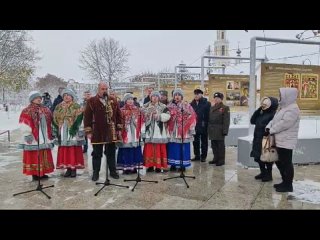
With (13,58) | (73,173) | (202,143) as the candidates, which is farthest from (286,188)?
(13,58)

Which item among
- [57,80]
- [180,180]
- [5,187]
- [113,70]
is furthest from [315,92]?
[57,80]

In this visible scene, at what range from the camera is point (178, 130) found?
7.04 m

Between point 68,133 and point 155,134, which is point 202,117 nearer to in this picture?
point 155,134

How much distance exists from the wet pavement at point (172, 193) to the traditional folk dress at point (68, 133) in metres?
0.35

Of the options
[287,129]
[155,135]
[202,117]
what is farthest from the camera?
[202,117]

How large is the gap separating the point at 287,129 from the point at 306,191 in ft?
3.85

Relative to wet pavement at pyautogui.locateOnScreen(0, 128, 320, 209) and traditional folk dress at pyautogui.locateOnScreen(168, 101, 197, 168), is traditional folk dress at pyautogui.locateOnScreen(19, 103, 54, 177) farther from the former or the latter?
traditional folk dress at pyautogui.locateOnScreen(168, 101, 197, 168)

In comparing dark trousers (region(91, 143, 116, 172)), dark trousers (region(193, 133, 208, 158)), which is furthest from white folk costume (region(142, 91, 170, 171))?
dark trousers (region(193, 133, 208, 158))

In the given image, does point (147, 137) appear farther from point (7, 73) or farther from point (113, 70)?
point (113, 70)

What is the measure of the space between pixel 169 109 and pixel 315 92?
13.2 ft

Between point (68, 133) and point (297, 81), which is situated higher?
point (297, 81)

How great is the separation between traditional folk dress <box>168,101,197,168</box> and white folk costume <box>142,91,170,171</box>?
0.50 feet

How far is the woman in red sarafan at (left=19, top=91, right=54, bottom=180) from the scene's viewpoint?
20.2ft

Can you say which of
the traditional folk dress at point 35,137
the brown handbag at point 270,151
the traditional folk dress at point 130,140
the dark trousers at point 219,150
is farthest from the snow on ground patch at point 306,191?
the traditional folk dress at point 35,137
